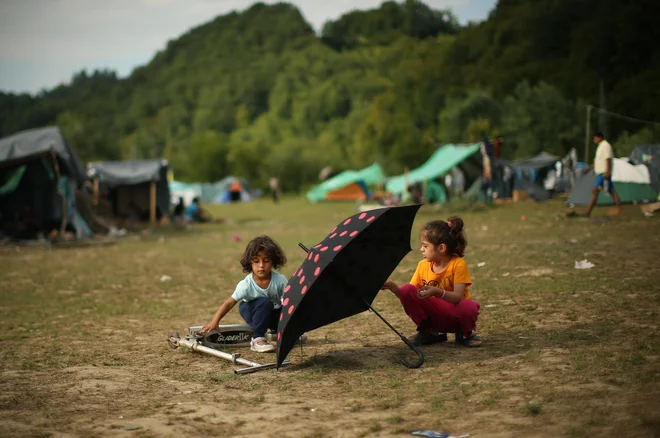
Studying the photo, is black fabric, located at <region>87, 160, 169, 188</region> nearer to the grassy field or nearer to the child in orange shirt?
the grassy field

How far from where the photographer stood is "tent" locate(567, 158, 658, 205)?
63.5 ft

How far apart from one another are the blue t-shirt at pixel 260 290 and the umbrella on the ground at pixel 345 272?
0.78 m

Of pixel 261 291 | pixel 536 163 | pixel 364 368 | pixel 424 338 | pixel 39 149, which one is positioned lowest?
pixel 364 368

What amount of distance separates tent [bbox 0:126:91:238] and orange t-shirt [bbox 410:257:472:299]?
50.8ft

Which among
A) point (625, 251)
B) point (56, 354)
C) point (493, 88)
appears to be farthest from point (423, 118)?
point (56, 354)

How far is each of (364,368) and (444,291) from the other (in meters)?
0.89

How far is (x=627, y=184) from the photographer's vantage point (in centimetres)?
1983

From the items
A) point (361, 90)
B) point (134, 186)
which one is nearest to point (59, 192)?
point (134, 186)

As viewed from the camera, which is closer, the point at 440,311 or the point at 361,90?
the point at 440,311

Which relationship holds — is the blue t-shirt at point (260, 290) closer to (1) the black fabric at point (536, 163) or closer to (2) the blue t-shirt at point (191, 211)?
(2) the blue t-shirt at point (191, 211)

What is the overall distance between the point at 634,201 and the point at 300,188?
65602mm

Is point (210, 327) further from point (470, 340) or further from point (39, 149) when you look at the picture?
point (39, 149)

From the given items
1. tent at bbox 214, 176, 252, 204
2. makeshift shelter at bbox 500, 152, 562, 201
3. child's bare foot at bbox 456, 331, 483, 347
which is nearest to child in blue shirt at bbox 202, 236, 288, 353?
child's bare foot at bbox 456, 331, 483, 347

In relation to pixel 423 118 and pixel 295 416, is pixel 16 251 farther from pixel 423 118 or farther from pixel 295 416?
pixel 423 118
